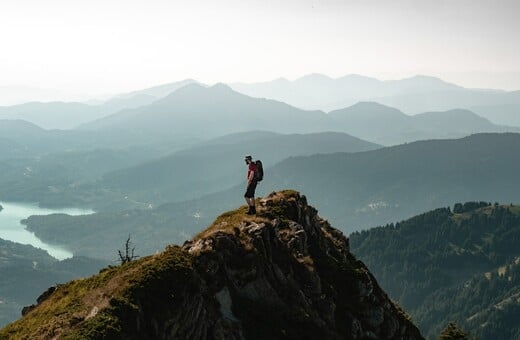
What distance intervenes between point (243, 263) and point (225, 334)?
19.8 ft

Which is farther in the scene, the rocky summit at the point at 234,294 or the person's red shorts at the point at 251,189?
the person's red shorts at the point at 251,189

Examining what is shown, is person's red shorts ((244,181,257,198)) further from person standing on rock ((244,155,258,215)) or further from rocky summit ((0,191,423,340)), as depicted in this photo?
rocky summit ((0,191,423,340))

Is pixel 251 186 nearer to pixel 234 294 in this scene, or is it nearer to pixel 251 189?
pixel 251 189

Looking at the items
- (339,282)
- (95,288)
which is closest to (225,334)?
(95,288)

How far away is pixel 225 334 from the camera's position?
31.3 m

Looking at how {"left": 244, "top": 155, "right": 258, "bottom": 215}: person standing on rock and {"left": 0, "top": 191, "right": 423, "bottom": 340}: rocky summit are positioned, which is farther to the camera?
{"left": 244, "top": 155, "right": 258, "bottom": 215}: person standing on rock

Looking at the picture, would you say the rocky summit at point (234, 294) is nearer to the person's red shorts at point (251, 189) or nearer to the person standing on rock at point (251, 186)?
the person standing on rock at point (251, 186)

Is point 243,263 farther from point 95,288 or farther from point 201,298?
point 95,288

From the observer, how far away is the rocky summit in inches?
1104

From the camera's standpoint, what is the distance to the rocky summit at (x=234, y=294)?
28031 millimetres

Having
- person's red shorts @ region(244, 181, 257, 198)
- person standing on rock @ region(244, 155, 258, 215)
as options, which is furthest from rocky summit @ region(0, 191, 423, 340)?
person's red shorts @ region(244, 181, 257, 198)

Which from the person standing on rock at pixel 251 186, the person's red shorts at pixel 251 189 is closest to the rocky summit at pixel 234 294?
the person standing on rock at pixel 251 186

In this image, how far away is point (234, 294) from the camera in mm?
34625

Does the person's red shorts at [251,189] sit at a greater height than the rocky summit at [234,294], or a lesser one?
greater
